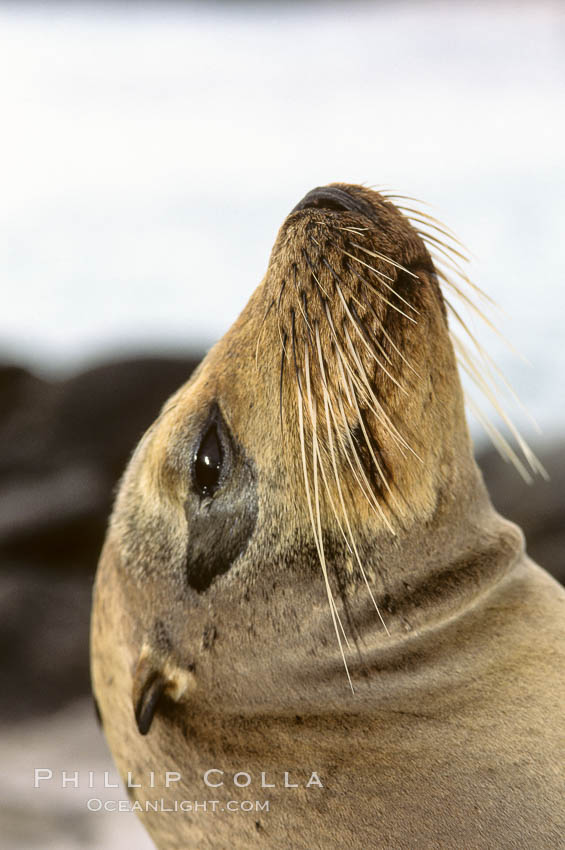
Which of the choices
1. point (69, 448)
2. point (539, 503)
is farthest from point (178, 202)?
point (539, 503)

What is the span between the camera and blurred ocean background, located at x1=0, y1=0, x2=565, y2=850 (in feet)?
6.79

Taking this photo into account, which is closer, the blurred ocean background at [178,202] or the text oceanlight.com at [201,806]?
the text oceanlight.com at [201,806]

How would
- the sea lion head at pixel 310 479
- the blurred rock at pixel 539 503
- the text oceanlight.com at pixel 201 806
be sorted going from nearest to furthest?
the sea lion head at pixel 310 479 → the text oceanlight.com at pixel 201 806 → the blurred rock at pixel 539 503

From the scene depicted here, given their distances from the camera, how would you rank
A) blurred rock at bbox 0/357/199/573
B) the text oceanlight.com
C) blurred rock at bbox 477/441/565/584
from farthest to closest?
blurred rock at bbox 0/357/199/573 < blurred rock at bbox 477/441/565/584 < the text oceanlight.com

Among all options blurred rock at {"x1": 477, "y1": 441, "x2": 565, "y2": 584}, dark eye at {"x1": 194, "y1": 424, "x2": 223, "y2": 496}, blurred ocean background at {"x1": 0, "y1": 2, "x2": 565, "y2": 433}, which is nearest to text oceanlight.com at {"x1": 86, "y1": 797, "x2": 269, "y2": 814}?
dark eye at {"x1": 194, "y1": 424, "x2": 223, "y2": 496}

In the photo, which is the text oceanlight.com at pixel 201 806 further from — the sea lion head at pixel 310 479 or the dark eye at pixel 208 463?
the dark eye at pixel 208 463

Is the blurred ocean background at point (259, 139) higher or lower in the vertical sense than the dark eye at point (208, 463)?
higher

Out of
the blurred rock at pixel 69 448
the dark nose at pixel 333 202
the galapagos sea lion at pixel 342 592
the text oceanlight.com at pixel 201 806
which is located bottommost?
the blurred rock at pixel 69 448

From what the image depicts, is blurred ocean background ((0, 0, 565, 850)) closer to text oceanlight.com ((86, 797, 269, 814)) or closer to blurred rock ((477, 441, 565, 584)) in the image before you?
blurred rock ((477, 441, 565, 584))

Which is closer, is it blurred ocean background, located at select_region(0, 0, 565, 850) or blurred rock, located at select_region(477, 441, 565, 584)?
blurred ocean background, located at select_region(0, 0, 565, 850)

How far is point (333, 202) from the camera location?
110 cm

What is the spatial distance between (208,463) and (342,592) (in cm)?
22

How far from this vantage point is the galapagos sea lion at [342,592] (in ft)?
3.56

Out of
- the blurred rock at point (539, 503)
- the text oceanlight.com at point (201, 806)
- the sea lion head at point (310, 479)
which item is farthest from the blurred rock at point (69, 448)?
the sea lion head at point (310, 479)
